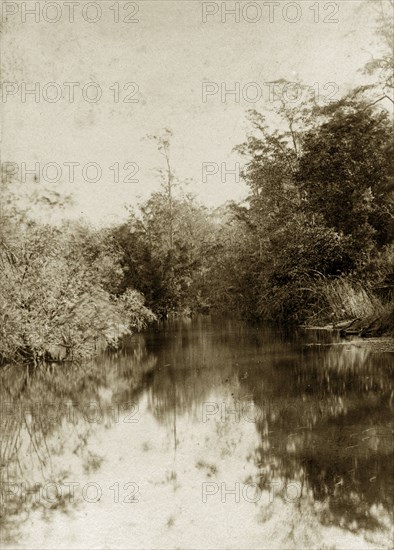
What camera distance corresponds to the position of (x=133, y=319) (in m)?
25.6

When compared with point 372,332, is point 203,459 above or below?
below

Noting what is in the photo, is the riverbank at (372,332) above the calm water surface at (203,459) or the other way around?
above

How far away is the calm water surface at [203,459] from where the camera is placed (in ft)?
12.8

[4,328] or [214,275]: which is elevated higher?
[214,275]

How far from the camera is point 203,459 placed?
5.52 m

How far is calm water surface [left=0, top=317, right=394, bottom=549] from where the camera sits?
12.8ft

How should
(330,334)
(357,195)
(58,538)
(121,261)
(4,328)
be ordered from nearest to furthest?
(58,538)
(4,328)
(330,334)
(357,195)
(121,261)

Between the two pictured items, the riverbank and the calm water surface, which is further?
the riverbank

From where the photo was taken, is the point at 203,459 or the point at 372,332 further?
the point at 372,332

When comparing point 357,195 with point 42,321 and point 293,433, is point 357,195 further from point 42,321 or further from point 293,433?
→ point 293,433

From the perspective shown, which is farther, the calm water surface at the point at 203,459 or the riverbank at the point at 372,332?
the riverbank at the point at 372,332

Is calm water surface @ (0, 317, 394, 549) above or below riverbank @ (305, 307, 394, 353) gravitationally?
below

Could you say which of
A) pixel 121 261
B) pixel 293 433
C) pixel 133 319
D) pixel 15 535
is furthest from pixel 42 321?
pixel 121 261

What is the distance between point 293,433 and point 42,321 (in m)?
7.60
